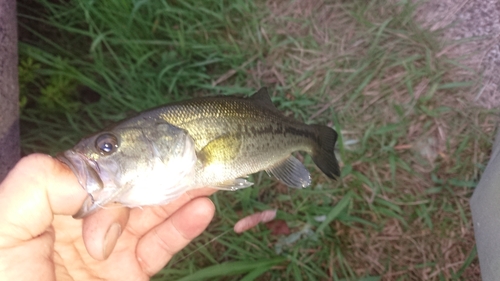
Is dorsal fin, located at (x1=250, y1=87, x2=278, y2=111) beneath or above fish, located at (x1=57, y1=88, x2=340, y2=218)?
above

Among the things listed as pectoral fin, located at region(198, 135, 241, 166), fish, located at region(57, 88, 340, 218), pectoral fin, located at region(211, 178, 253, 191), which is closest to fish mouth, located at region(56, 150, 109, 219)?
fish, located at region(57, 88, 340, 218)

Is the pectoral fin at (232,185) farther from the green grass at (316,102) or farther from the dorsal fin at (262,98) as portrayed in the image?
the green grass at (316,102)

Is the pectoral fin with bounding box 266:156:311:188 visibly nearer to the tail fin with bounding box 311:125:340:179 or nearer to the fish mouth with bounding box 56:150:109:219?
the tail fin with bounding box 311:125:340:179

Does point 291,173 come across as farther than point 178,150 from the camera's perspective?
Yes

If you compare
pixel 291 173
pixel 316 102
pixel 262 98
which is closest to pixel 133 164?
pixel 262 98

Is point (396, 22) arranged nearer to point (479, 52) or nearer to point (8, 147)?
point (479, 52)

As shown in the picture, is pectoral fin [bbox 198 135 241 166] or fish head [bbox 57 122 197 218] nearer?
fish head [bbox 57 122 197 218]

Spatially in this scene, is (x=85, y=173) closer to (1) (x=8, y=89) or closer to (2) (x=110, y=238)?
(2) (x=110, y=238)

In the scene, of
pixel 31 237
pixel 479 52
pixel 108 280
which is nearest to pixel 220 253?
pixel 108 280
